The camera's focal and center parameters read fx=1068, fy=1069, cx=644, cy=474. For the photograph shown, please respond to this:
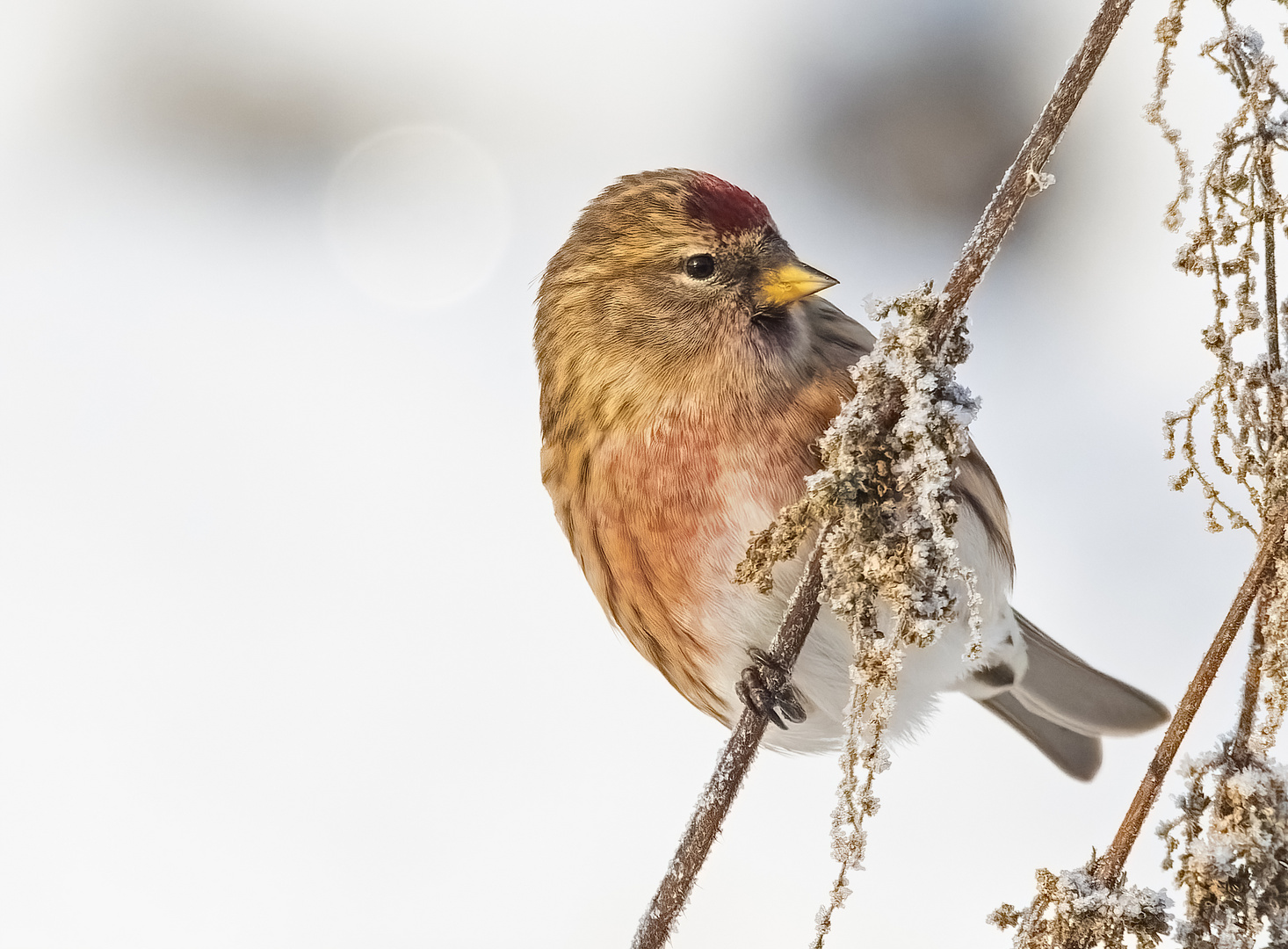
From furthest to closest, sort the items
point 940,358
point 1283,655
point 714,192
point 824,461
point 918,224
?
point 918,224, point 714,192, point 824,461, point 940,358, point 1283,655

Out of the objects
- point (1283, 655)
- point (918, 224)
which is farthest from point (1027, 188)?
point (918, 224)

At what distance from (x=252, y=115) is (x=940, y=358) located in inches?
151

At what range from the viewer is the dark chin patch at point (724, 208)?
1.78m

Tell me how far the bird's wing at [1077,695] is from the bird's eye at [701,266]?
110 cm

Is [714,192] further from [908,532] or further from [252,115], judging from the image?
[252,115]

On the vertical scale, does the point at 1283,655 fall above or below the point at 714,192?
below

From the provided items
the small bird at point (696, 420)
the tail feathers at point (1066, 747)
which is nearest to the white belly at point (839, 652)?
the small bird at point (696, 420)

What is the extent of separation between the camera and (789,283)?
1716 mm

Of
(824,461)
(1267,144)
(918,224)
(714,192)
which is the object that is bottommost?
(824,461)

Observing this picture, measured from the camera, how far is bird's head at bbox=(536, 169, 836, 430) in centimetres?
171

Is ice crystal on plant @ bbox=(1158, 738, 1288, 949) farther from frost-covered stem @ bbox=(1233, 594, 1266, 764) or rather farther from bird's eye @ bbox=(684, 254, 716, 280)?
bird's eye @ bbox=(684, 254, 716, 280)

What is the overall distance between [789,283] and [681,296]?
187 millimetres

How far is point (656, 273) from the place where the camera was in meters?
1.83

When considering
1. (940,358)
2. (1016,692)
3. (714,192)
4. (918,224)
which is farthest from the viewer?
(918,224)
